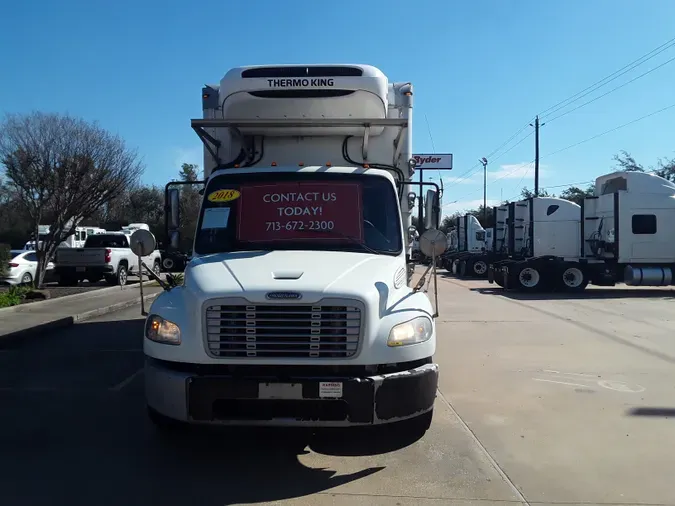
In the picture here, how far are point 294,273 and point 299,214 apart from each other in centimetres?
114

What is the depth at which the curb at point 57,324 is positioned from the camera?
10.1 meters

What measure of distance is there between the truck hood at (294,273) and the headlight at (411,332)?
0.36m

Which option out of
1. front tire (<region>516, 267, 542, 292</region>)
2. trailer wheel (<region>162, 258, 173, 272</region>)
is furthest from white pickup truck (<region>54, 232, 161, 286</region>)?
trailer wheel (<region>162, 258, 173, 272</region>)

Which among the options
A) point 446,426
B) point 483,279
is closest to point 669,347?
point 446,426

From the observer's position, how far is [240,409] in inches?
177

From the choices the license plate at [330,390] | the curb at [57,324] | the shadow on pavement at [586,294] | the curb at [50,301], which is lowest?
the shadow on pavement at [586,294]

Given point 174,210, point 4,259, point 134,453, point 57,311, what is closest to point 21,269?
point 4,259

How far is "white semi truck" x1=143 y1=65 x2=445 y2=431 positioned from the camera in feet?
14.5

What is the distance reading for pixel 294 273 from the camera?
189 inches

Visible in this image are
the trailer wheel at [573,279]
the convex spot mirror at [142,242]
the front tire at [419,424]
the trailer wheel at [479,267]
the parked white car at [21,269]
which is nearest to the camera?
the front tire at [419,424]

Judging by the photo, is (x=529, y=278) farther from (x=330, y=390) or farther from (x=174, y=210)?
(x=330, y=390)

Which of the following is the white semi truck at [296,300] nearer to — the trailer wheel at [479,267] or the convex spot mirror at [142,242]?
the convex spot mirror at [142,242]

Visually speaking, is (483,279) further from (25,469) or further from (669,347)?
(25,469)

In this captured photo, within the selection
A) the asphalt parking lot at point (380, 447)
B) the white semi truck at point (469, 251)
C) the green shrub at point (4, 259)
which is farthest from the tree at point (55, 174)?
the white semi truck at point (469, 251)
